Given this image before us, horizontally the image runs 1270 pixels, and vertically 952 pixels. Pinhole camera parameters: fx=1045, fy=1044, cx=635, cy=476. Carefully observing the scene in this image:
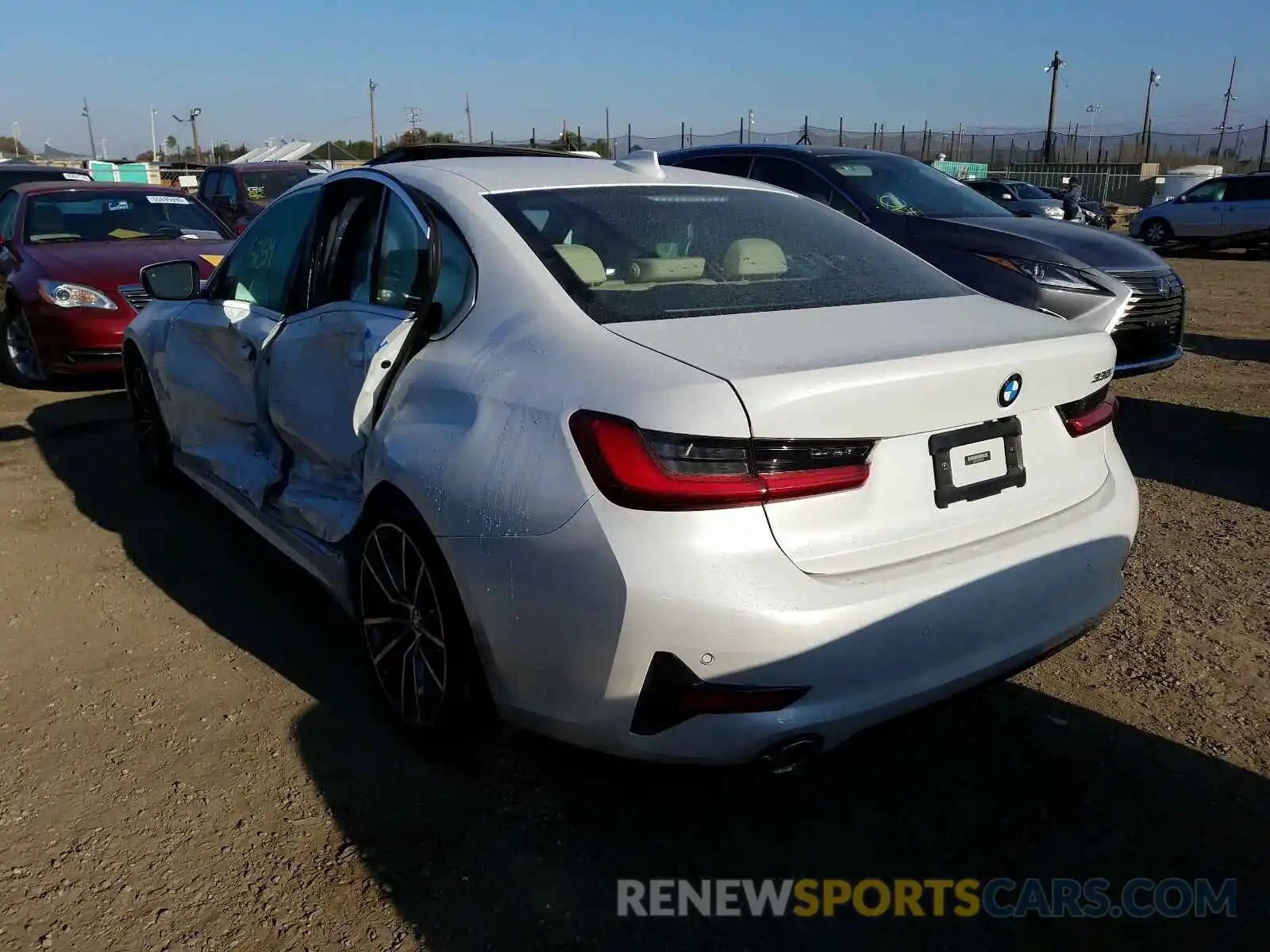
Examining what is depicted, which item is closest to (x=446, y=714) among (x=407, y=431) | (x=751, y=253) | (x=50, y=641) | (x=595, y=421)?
(x=407, y=431)

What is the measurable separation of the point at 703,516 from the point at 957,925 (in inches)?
41.8

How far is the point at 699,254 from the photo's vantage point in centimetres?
292

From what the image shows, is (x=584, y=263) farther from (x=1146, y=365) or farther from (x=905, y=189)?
(x=905, y=189)

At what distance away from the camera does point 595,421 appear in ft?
6.94

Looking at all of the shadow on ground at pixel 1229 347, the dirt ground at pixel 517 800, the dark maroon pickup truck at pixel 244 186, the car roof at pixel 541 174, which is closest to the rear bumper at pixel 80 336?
the dirt ground at pixel 517 800

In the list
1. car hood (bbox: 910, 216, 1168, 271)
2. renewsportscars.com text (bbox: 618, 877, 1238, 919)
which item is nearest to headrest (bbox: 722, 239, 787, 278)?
renewsportscars.com text (bbox: 618, 877, 1238, 919)

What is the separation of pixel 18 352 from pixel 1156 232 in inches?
850

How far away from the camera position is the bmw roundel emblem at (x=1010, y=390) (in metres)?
2.32

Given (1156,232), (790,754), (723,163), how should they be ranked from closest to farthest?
1. (790,754)
2. (723,163)
3. (1156,232)

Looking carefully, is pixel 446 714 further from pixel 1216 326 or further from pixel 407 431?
pixel 1216 326

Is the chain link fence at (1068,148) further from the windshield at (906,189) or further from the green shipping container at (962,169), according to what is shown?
the windshield at (906,189)

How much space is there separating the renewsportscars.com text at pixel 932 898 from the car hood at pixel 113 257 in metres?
6.31

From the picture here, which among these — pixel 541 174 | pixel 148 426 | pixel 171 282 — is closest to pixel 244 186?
pixel 148 426

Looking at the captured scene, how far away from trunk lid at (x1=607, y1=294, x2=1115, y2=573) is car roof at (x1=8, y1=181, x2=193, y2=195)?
8106 millimetres
